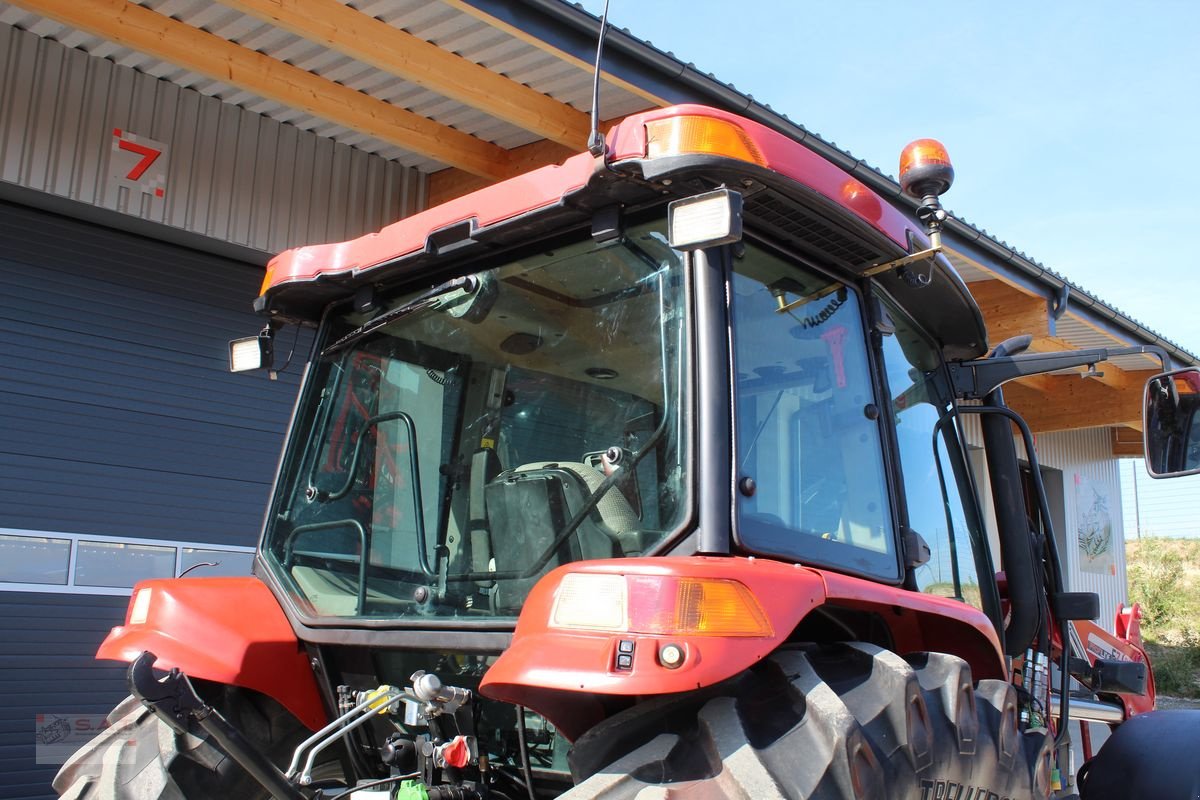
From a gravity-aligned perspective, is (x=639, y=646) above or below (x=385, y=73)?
below

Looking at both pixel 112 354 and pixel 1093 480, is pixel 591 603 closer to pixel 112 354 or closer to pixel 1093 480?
pixel 112 354

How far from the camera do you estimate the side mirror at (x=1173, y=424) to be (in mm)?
2744

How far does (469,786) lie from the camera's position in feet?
7.76

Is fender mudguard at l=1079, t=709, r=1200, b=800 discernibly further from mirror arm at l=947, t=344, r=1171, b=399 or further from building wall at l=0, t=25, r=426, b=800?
building wall at l=0, t=25, r=426, b=800

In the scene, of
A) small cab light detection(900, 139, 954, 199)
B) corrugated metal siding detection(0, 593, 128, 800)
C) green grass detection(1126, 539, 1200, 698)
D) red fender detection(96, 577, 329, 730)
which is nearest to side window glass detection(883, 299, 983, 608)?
small cab light detection(900, 139, 954, 199)

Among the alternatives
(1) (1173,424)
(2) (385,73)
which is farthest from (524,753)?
(2) (385,73)

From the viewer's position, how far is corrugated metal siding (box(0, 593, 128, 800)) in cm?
603

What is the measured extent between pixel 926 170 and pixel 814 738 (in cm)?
160

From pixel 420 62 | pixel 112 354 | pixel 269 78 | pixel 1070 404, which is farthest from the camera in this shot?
pixel 1070 404

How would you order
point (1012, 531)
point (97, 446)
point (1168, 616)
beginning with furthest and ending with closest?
point (1168, 616), point (97, 446), point (1012, 531)

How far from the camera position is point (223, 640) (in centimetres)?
267

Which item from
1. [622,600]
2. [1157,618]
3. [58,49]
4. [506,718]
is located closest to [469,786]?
[506,718]

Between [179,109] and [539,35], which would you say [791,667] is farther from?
[179,109]

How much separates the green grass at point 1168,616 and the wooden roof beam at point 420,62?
927 cm
